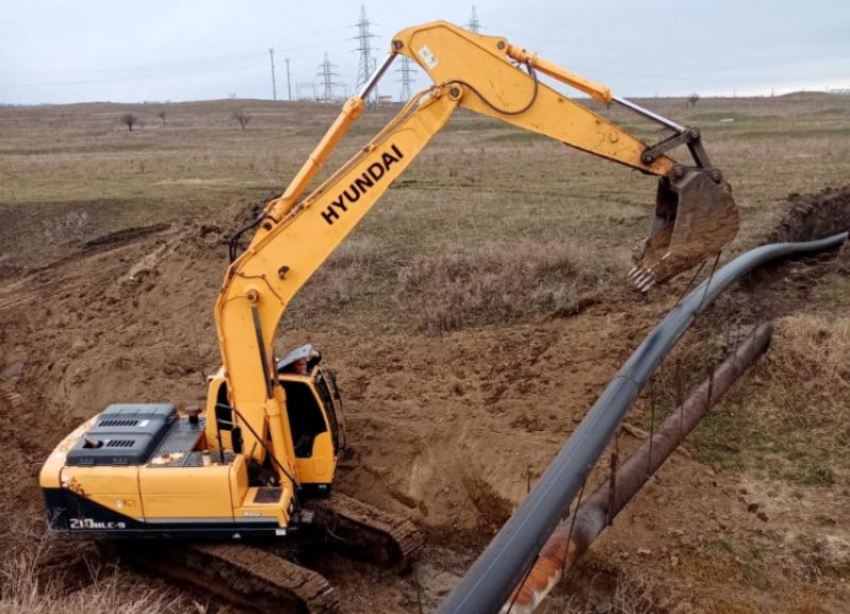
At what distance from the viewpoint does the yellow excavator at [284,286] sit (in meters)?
6.89

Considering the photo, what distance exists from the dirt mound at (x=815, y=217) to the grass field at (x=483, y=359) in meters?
0.57

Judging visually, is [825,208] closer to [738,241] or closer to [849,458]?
[738,241]

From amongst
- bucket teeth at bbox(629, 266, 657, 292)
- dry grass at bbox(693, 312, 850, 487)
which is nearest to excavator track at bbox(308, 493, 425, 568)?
bucket teeth at bbox(629, 266, 657, 292)

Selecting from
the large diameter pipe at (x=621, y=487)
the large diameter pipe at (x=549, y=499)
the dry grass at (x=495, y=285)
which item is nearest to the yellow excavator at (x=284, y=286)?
the large diameter pipe at (x=549, y=499)

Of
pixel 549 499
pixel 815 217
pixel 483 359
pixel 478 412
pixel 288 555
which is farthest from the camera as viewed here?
pixel 815 217

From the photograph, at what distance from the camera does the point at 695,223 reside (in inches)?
271

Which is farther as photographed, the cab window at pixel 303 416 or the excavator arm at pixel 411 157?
the cab window at pixel 303 416

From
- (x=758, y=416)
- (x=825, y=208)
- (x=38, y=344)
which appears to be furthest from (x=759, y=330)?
(x=38, y=344)

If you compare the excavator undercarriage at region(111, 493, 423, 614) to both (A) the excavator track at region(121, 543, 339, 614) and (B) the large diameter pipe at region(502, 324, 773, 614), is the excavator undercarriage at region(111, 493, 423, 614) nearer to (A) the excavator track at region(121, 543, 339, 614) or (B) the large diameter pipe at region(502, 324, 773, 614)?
(A) the excavator track at region(121, 543, 339, 614)

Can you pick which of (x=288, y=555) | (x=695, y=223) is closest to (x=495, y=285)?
(x=695, y=223)

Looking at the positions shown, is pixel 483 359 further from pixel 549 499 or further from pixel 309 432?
pixel 549 499

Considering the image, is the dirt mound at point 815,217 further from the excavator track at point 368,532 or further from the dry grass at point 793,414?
the excavator track at point 368,532

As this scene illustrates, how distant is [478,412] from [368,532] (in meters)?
3.06

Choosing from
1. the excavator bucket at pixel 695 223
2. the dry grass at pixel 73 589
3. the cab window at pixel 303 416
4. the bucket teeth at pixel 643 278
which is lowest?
the dry grass at pixel 73 589
